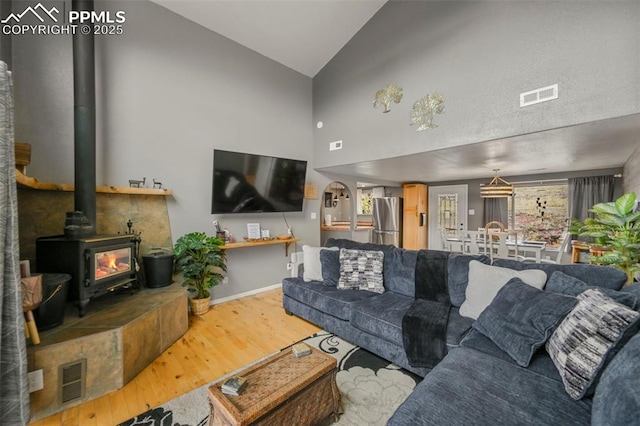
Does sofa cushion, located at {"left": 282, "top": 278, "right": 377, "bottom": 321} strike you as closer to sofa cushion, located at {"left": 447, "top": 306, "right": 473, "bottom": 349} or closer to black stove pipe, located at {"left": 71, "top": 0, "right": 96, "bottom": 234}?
sofa cushion, located at {"left": 447, "top": 306, "right": 473, "bottom": 349}

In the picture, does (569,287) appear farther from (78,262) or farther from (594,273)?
(78,262)

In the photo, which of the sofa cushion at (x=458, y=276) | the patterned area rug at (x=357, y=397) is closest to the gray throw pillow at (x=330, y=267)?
the patterned area rug at (x=357, y=397)

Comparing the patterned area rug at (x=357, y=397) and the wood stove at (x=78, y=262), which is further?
the wood stove at (x=78, y=262)

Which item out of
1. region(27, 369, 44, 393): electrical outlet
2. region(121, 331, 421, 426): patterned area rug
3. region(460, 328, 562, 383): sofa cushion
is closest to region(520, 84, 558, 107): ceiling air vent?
region(460, 328, 562, 383): sofa cushion

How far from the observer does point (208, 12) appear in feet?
11.1

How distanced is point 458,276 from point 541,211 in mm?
5151

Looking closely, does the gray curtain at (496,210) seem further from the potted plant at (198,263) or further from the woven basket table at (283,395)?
the woven basket table at (283,395)

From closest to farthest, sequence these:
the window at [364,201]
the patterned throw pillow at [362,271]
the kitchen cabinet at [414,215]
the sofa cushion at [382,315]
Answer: the sofa cushion at [382,315], the patterned throw pillow at [362,271], the kitchen cabinet at [414,215], the window at [364,201]

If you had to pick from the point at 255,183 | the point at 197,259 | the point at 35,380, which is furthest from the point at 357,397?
the point at 255,183

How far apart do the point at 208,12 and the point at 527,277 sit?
452cm

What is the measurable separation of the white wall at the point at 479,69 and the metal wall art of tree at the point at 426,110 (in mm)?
72

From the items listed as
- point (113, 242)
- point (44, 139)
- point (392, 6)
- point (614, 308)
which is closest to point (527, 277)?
point (614, 308)

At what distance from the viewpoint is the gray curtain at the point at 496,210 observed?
629 centimetres

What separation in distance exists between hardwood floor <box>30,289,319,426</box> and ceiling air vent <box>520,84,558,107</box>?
3.19 meters
